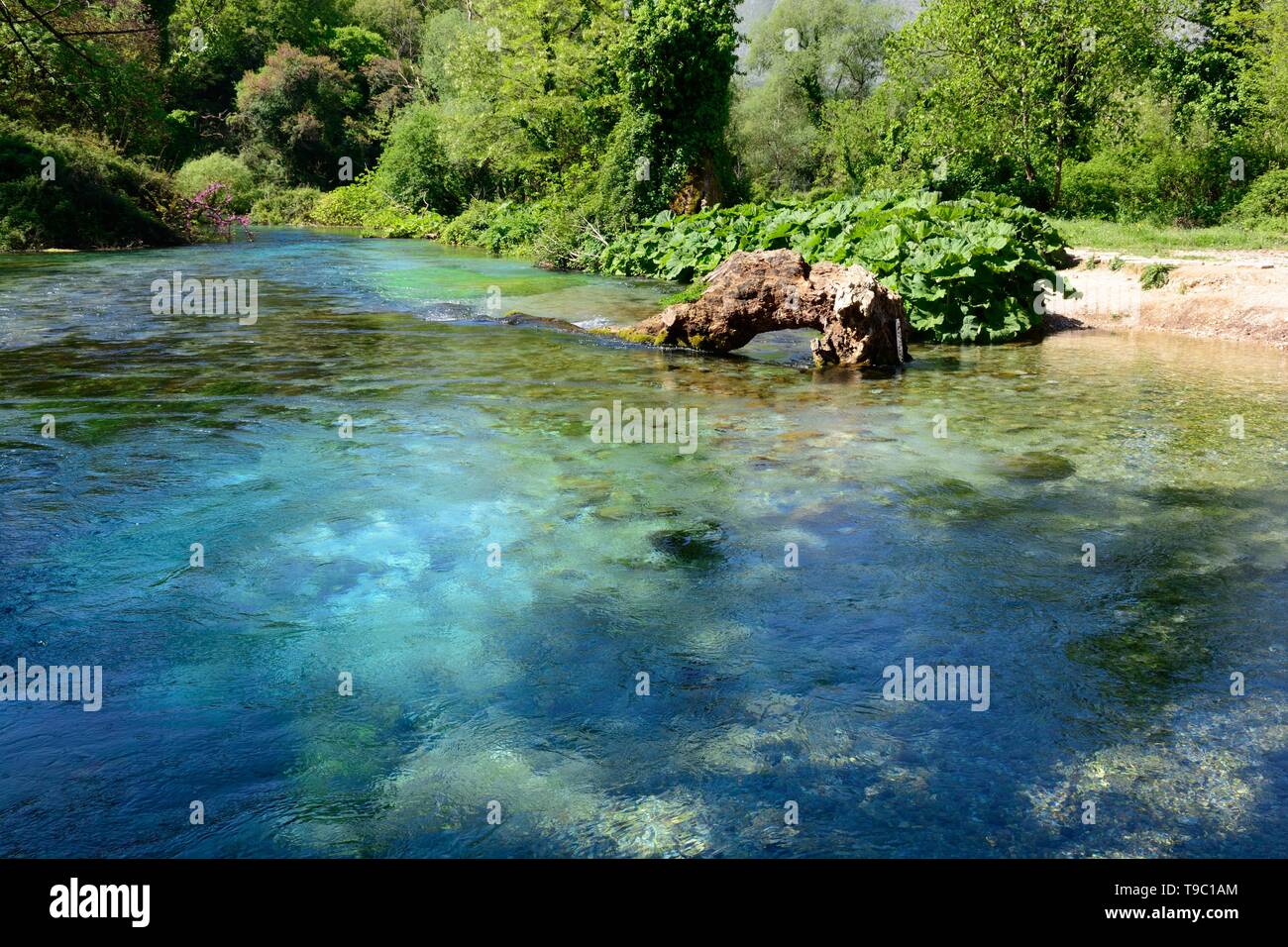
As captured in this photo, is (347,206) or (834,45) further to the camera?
(347,206)

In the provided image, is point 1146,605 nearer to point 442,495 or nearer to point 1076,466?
point 1076,466

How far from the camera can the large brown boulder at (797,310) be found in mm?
11766

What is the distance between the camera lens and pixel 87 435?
8.54 meters

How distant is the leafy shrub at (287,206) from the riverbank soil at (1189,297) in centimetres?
4277

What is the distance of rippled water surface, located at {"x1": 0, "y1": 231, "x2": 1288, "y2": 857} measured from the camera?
358cm

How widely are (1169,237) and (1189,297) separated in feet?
17.0

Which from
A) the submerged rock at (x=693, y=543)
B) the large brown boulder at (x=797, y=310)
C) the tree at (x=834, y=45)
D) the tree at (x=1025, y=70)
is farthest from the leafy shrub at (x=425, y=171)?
the submerged rock at (x=693, y=543)

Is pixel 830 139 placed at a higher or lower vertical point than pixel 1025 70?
higher

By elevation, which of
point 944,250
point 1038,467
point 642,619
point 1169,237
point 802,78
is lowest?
point 642,619

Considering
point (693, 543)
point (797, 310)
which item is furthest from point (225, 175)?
point (693, 543)

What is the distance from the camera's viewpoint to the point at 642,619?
512 centimetres

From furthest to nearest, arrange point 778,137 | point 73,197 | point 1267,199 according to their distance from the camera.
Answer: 1. point 778,137
2. point 73,197
3. point 1267,199

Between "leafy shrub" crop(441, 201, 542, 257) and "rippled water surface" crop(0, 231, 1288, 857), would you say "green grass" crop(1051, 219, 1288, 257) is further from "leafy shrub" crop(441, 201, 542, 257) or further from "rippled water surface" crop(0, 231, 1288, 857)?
"leafy shrub" crop(441, 201, 542, 257)

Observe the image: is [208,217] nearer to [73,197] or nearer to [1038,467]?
[73,197]
